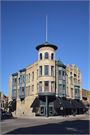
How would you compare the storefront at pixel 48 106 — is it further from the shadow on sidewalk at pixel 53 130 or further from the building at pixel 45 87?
the shadow on sidewalk at pixel 53 130

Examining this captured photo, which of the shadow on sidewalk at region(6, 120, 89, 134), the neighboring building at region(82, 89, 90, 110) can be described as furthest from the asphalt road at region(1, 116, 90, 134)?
the neighboring building at region(82, 89, 90, 110)

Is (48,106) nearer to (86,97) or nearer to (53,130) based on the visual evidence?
(53,130)

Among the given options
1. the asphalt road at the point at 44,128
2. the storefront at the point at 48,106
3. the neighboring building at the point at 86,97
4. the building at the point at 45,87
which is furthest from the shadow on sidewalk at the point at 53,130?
the neighboring building at the point at 86,97

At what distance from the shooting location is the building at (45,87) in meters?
38.9

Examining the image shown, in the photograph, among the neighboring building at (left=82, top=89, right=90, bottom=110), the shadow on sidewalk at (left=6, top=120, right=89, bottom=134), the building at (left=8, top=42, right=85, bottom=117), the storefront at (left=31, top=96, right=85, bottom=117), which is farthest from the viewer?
the neighboring building at (left=82, top=89, right=90, bottom=110)

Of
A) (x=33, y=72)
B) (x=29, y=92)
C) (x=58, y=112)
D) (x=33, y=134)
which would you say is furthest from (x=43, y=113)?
(x=33, y=134)

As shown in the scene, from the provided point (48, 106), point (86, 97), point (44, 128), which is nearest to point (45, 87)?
point (48, 106)

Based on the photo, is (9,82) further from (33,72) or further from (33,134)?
(33,134)

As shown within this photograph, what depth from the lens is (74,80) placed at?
2045 inches

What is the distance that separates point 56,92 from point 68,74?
9.73 metres

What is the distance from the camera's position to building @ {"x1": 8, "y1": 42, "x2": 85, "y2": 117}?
38.9 meters

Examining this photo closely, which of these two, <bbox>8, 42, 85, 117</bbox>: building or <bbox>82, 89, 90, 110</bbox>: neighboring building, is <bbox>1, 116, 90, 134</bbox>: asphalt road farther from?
<bbox>82, 89, 90, 110</bbox>: neighboring building

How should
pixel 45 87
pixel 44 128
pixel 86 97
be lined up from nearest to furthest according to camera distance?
pixel 44 128 < pixel 45 87 < pixel 86 97

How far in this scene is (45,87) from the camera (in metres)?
38.8
